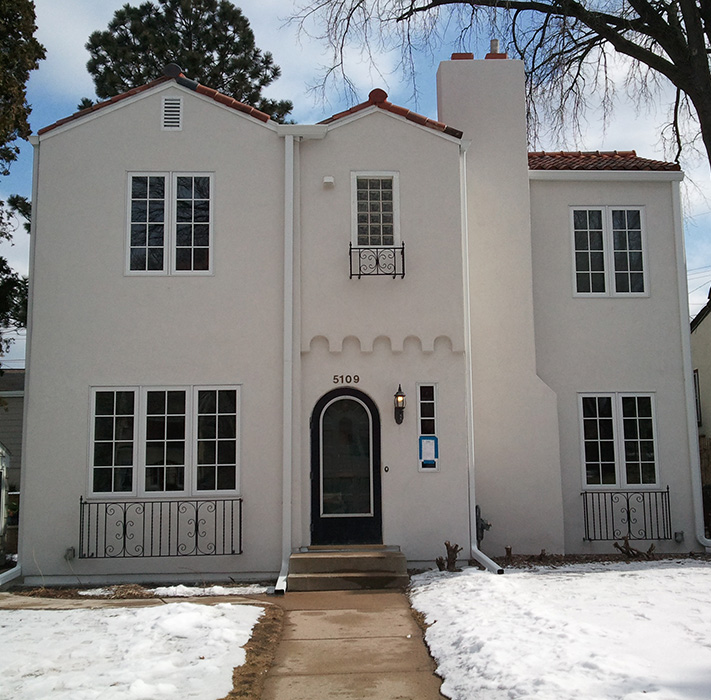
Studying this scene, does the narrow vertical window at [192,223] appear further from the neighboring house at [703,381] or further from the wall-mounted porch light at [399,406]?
the neighboring house at [703,381]

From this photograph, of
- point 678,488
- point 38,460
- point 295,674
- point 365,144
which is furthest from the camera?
point 678,488

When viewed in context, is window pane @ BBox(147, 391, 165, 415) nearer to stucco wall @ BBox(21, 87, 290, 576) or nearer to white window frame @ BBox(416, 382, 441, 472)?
stucco wall @ BBox(21, 87, 290, 576)

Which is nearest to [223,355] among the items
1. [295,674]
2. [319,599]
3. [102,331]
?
[102,331]

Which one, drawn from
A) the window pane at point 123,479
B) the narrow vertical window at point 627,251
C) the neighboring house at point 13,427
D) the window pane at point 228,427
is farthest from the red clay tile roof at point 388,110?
the neighboring house at point 13,427

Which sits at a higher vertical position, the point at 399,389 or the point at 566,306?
the point at 566,306

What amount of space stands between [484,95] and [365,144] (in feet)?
8.67

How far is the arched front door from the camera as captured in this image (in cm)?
1153

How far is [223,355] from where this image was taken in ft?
38.4

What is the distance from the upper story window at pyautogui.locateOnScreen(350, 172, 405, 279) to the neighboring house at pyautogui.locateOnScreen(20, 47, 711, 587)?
0.11 ft

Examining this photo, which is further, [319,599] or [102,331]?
[102,331]

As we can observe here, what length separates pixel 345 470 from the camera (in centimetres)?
1170

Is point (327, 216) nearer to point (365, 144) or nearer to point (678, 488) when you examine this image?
point (365, 144)

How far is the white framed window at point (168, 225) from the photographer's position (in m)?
11.9

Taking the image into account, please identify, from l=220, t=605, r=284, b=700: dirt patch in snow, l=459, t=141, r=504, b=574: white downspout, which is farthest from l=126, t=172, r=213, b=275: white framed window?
l=220, t=605, r=284, b=700: dirt patch in snow
